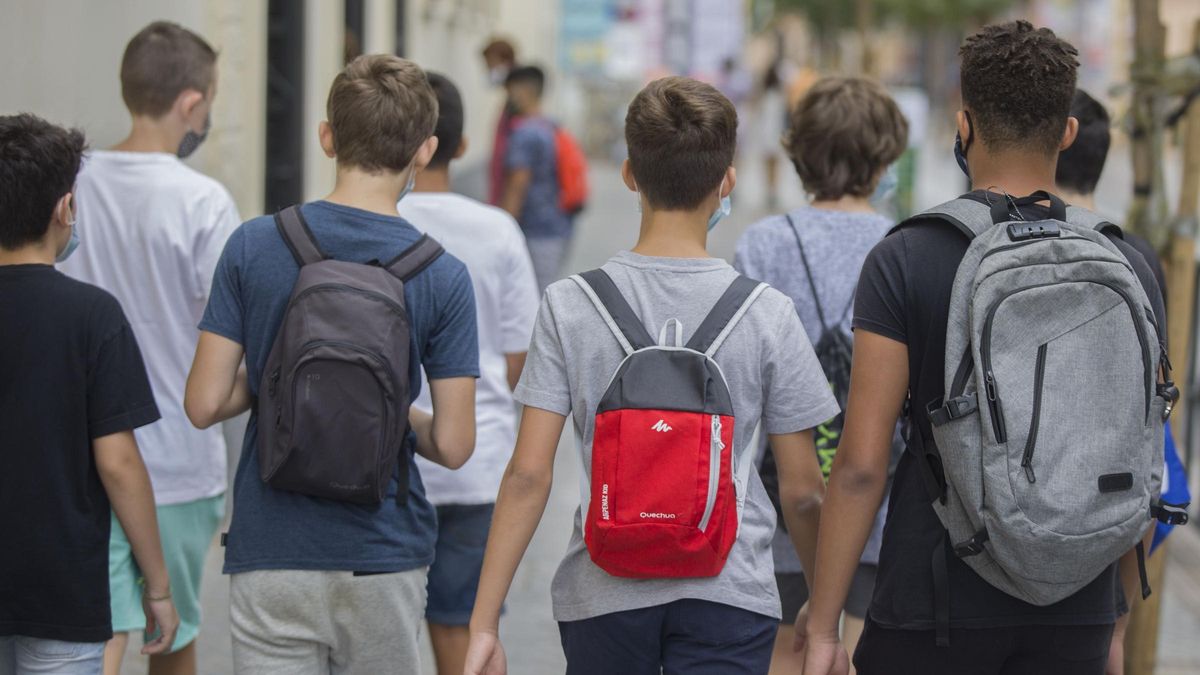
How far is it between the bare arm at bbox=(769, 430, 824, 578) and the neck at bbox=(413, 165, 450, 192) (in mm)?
1512

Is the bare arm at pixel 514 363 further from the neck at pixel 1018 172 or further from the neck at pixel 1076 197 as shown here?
the neck at pixel 1018 172

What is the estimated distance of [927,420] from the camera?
9.58ft

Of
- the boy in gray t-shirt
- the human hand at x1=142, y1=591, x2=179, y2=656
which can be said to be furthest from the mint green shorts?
the boy in gray t-shirt

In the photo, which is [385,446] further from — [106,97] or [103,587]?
[106,97]

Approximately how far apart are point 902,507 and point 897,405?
0.19 metres

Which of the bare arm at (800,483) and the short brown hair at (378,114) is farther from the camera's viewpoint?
the short brown hair at (378,114)

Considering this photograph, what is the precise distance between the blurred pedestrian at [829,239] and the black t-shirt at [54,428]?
162cm

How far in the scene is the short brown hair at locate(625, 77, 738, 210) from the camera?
118 inches

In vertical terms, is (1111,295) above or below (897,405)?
above

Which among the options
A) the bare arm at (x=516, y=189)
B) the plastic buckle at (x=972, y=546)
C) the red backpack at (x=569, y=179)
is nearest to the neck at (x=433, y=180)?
the plastic buckle at (x=972, y=546)

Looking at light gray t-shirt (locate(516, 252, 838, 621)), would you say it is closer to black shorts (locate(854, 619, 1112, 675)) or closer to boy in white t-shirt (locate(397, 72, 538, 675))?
black shorts (locate(854, 619, 1112, 675))

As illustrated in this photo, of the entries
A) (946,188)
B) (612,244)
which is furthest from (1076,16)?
(612,244)

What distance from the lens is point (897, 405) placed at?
2941 millimetres

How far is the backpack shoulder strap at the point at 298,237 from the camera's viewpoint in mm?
3246
